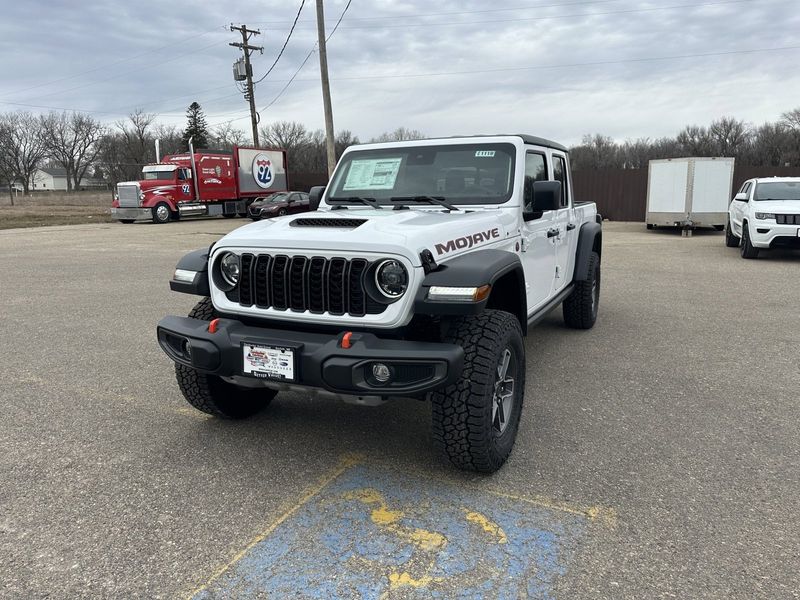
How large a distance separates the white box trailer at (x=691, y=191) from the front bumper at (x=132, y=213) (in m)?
20.1

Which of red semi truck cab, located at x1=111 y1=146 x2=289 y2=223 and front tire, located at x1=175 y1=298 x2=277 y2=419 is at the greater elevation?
red semi truck cab, located at x1=111 y1=146 x2=289 y2=223

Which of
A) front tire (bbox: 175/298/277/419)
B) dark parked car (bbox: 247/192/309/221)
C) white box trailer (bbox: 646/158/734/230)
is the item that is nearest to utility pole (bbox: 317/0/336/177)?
dark parked car (bbox: 247/192/309/221)

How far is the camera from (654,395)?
15.0 ft

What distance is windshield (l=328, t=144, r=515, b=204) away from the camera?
438cm

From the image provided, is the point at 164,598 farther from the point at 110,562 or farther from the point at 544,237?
the point at 544,237

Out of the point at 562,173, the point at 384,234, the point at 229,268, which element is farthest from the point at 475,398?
the point at 562,173

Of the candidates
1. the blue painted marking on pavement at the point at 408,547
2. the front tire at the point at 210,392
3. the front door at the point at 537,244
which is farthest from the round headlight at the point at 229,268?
the front door at the point at 537,244

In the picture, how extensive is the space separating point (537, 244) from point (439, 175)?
910mm

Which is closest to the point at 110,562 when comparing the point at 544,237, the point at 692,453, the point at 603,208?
the point at 692,453

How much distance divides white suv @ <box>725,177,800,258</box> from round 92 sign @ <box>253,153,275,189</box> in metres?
23.7

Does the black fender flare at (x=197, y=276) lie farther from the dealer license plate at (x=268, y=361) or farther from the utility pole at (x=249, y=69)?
the utility pole at (x=249, y=69)

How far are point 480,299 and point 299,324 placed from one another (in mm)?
968

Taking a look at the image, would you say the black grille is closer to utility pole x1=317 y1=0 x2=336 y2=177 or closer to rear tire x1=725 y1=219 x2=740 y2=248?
rear tire x1=725 y1=219 x2=740 y2=248

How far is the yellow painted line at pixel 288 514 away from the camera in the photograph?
250cm
